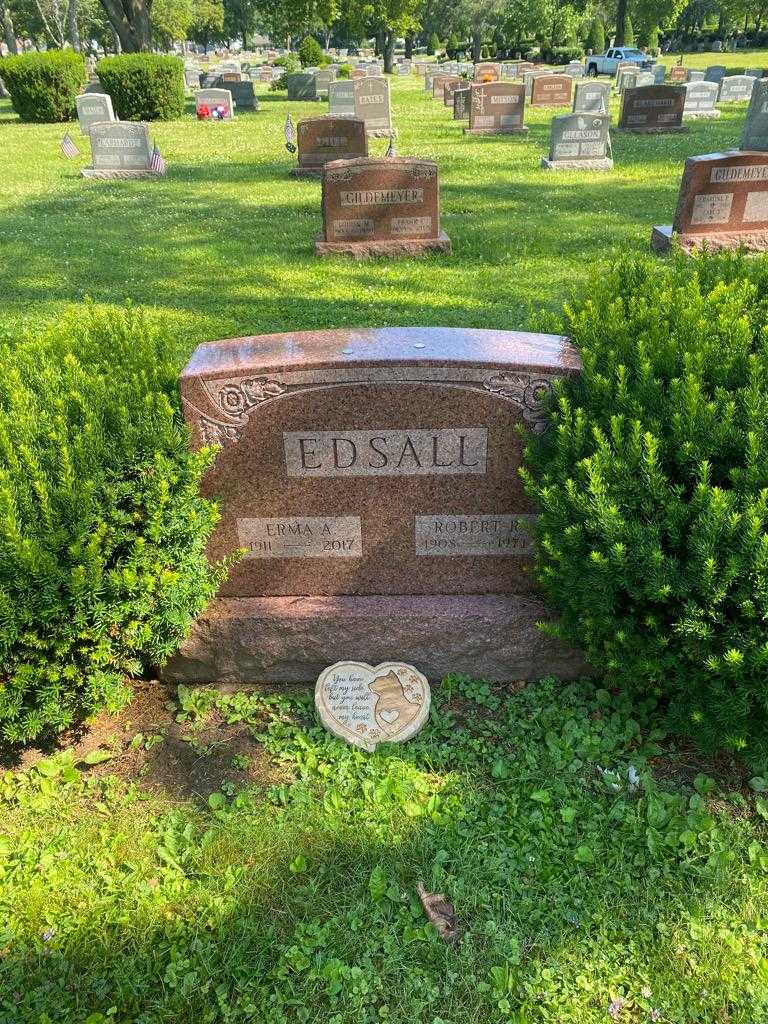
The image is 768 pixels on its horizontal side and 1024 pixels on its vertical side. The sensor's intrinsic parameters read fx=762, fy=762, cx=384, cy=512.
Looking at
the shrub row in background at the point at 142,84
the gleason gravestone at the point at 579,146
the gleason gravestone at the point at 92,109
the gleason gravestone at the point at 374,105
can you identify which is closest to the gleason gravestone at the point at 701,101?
the gleason gravestone at the point at 374,105

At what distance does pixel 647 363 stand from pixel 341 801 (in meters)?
2.13

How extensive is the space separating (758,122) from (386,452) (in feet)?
45.5

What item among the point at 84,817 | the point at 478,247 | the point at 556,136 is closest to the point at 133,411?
the point at 84,817

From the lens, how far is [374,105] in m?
21.6

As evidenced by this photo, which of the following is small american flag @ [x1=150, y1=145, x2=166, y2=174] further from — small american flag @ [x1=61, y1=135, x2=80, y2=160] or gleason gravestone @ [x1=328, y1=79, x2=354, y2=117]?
gleason gravestone @ [x1=328, y1=79, x2=354, y2=117]

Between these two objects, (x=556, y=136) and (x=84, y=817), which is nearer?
(x=84, y=817)

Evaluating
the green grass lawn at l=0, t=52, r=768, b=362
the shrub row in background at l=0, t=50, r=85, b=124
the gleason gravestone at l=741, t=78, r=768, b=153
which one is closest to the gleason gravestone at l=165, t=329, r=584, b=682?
the green grass lawn at l=0, t=52, r=768, b=362

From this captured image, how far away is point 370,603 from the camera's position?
3.65 meters

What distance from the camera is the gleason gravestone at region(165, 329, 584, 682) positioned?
3311 mm

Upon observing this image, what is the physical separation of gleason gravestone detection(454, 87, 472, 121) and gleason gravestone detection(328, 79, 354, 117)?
3.63 meters

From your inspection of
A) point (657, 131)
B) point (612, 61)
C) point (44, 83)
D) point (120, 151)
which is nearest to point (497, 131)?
point (657, 131)

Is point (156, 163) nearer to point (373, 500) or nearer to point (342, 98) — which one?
point (342, 98)

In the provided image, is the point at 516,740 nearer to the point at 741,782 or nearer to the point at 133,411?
the point at 741,782

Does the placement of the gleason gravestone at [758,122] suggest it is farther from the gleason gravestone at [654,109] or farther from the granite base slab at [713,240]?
the gleason gravestone at [654,109]
